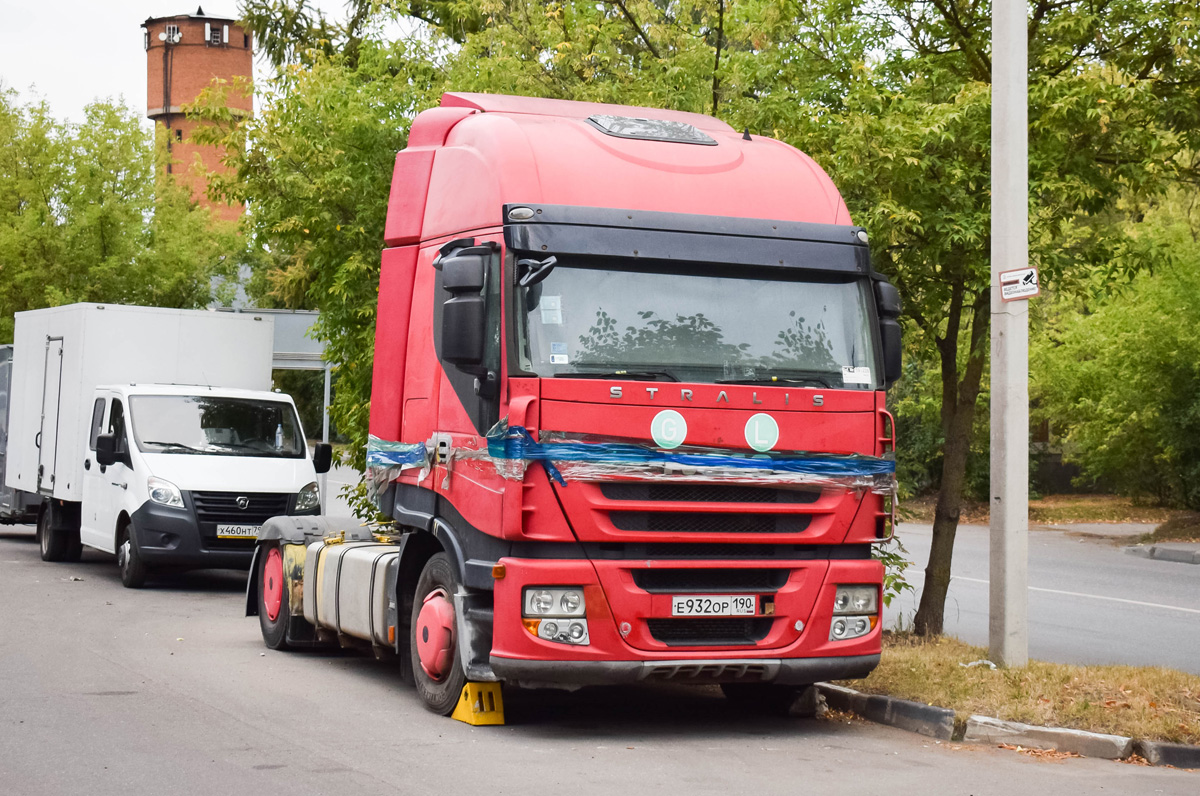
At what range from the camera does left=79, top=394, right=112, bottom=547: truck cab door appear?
55.2 feet

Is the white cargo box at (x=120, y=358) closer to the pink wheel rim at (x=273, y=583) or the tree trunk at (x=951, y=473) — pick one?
the pink wheel rim at (x=273, y=583)

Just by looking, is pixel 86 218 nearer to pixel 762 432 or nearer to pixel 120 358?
pixel 120 358

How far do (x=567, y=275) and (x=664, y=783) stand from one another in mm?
2752

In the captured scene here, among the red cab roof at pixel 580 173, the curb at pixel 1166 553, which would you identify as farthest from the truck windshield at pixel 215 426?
the curb at pixel 1166 553

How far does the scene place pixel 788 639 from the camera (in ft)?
27.1

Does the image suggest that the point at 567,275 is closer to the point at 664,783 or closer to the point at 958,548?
the point at 664,783

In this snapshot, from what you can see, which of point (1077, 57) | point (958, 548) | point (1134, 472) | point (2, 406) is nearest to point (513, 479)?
point (1077, 57)

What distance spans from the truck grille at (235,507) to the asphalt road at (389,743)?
4361 millimetres

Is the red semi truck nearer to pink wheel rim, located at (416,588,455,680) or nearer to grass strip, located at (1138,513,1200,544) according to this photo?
pink wheel rim, located at (416,588,455,680)

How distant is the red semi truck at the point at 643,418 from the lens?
7.87 meters

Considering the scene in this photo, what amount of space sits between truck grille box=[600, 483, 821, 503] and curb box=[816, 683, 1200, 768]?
4.65 ft

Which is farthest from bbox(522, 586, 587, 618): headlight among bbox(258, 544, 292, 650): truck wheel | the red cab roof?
bbox(258, 544, 292, 650): truck wheel

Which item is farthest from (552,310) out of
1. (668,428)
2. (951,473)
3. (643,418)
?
(951,473)

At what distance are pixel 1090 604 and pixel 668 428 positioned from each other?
1040cm
